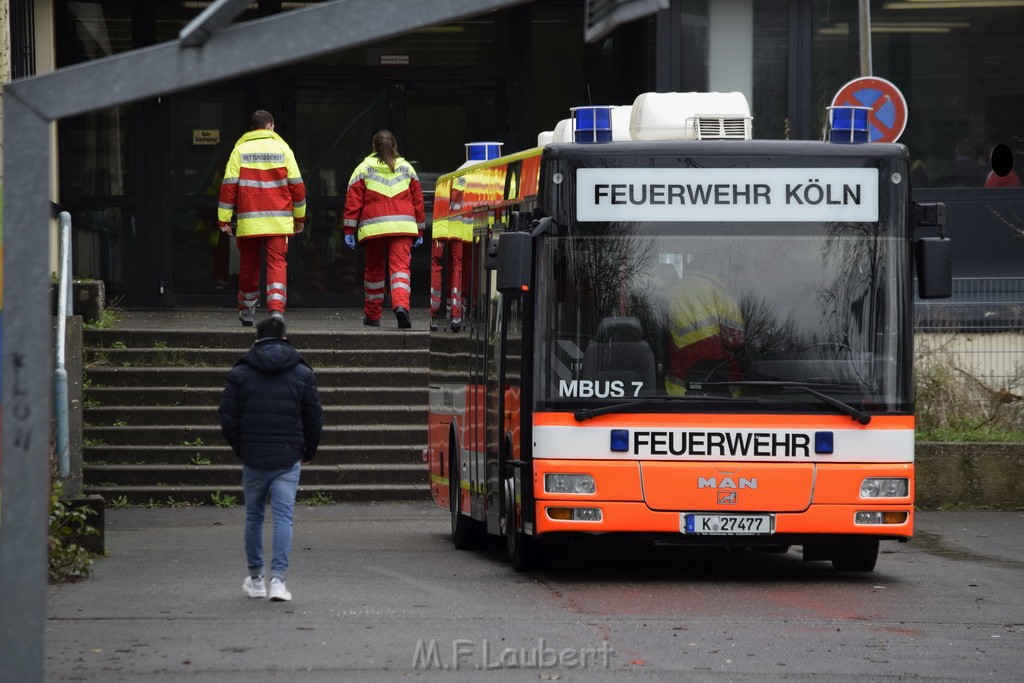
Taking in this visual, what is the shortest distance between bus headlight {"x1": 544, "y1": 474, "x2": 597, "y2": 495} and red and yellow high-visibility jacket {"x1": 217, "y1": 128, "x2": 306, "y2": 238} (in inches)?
309

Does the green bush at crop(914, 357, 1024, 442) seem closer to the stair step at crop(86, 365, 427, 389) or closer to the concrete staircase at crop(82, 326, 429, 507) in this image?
the concrete staircase at crop(82, 326, 429, 507)

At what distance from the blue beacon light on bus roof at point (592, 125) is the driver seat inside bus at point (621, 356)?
112 centimetres

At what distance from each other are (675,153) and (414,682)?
4396 millimetres

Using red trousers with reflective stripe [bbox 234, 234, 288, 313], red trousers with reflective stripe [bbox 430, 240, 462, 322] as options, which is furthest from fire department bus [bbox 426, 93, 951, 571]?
red trousers with reflective stripe [bbox 234, 234, 288, 313]

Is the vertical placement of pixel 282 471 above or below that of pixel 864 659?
above

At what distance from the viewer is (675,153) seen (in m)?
11.1

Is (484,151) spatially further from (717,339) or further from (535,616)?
(535,616)

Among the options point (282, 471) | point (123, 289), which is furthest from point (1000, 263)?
point (282, 471)

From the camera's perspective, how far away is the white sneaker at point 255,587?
34.5 ft

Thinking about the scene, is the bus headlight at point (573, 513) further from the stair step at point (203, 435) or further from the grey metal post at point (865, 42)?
the grey metal post at point (865, 42)

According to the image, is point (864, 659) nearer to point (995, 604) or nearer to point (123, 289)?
point (995, 604)

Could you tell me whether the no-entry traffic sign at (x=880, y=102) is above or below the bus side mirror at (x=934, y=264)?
above

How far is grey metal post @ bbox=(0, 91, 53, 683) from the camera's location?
551 centimetres

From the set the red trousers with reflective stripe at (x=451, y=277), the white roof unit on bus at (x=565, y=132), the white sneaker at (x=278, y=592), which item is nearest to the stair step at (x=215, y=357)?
the red trousers with reflective stripe at (x=451, y=277)
